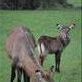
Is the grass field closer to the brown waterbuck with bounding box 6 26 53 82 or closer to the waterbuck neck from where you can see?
A: the waterbuck neck

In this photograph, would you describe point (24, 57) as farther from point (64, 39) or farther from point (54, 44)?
point (64, 39)

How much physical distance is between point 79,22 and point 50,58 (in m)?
8.78

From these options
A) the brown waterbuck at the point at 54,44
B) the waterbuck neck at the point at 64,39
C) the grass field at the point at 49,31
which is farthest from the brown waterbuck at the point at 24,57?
the waterbuck neck at the point at 64,39

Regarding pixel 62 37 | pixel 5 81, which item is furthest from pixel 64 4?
pixel 5 81

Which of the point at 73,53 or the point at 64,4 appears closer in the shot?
the point at 73,53

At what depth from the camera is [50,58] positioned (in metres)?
11.5

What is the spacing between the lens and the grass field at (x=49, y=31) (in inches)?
398

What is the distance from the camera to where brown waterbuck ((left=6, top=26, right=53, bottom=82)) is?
5921mm

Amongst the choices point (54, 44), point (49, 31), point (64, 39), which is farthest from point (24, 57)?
point (49, 31)

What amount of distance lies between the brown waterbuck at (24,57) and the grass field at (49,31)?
147cm

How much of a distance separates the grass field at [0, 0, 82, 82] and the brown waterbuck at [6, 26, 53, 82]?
4.81 feet

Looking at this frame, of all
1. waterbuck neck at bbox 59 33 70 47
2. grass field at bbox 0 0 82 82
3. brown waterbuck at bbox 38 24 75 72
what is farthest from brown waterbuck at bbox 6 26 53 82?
waterbuck neck at bbox 59 33 70 47

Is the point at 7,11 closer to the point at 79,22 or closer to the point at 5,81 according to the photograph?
the point at 79,22

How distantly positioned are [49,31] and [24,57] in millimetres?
9628
